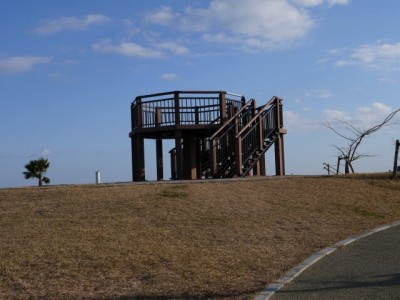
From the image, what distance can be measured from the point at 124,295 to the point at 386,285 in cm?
303

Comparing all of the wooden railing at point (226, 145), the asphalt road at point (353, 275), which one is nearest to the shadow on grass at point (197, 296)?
the asphalt road at point (353, 275)

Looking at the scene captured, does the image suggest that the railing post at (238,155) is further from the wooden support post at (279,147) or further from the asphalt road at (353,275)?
the asphalt road at (353,275)

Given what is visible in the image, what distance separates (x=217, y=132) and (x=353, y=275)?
10662 mm

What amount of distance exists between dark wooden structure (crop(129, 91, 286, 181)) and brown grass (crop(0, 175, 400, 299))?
2.89 meters

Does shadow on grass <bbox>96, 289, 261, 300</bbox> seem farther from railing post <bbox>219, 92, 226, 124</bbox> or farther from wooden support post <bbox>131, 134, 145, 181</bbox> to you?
wooden support post <bbox>131, 134, 145, 181</bbox>

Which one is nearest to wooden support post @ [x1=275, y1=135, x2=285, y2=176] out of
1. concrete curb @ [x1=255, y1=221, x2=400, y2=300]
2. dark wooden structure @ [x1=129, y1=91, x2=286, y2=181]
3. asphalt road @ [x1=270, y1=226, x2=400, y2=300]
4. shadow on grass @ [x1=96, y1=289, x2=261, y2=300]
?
dark wooden structure @ [x1=129, y1=91, x2=286, y2=181]

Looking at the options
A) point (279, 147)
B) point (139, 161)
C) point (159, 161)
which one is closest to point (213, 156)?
point (279, 147)

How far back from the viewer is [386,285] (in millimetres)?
7125

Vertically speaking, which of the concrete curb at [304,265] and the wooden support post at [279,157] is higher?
the wooden support post at [279,157]

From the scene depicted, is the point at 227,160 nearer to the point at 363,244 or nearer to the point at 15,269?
the point at 363,244

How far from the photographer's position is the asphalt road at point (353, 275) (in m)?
6.80

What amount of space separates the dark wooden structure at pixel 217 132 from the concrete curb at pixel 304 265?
289 inches

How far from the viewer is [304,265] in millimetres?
8180

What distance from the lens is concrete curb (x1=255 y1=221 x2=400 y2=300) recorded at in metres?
A: 6.90
